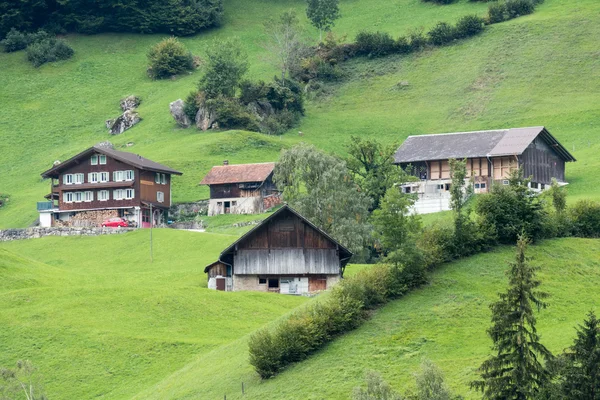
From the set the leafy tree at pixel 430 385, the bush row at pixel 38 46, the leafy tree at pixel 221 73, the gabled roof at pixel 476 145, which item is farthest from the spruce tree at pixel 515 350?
the bush row at pixel 38 46

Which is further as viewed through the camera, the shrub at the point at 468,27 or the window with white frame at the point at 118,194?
the shrub at the point at 468,27

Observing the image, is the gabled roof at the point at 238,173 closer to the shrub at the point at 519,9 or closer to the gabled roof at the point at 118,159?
the gabled roof at the point at 118,159

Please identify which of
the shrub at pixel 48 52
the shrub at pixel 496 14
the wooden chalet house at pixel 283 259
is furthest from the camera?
the shrub at pixel 48 52

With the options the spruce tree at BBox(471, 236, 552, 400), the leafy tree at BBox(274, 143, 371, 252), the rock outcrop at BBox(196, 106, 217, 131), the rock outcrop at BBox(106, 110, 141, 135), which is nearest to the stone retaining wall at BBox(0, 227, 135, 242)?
the leafy tree at BBox(274, 143, 371, 252)

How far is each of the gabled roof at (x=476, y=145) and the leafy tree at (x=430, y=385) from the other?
236 feet

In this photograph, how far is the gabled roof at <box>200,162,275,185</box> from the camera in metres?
127

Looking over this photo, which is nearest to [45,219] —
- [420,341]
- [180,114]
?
[180,114]

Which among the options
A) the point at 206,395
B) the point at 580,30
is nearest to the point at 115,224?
the point at 206,395

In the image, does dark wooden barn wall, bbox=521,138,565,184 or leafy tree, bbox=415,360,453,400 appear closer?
leafy tree, bbox=415,360,453,400

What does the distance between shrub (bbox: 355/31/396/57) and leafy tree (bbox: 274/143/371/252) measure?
6736 cm

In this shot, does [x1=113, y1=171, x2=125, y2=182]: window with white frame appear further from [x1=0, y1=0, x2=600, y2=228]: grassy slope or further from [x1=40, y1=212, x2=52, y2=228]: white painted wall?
[x1=40, y1=212, x2=52, y2=228]: white painted wall

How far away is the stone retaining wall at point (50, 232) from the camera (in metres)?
118

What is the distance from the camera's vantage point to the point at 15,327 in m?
79.9

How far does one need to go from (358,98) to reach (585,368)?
118007mm
